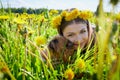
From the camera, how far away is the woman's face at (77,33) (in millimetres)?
2126

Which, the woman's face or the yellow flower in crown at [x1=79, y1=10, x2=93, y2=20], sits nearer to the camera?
the yellow flower in crown at [x1=79, y1=10, x2=93, y2=20]

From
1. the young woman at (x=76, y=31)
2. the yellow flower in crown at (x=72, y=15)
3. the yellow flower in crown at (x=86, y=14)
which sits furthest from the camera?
the young woman at (x=76, y=31)

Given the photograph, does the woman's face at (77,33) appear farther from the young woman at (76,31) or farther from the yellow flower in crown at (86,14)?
the yellow flower in crown at (86,14)

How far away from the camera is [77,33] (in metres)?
2.17

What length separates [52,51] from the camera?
2.17m

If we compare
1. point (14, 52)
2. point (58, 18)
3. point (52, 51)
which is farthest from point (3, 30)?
point (14, 52)

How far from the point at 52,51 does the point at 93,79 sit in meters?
1.37

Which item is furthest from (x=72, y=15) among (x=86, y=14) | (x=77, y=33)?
(x=77, y=33)

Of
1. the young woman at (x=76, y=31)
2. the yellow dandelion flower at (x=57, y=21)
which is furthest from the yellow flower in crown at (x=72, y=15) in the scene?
the young woman at (x=76, y=31)

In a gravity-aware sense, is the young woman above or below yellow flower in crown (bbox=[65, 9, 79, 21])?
below

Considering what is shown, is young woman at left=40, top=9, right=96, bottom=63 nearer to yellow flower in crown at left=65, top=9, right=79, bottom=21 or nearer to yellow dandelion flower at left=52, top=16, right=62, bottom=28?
yellow dandelion flower at left=52, top=16, right=62, bottom=28

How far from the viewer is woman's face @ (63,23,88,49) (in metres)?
2.13

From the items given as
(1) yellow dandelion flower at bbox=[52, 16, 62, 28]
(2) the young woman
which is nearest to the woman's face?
(2) the young woman

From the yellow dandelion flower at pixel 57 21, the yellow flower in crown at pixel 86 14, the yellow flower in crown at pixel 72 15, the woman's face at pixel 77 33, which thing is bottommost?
the woman's face at pixel 77 33
